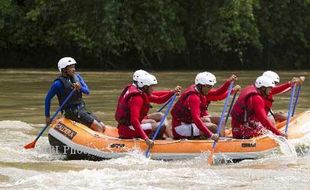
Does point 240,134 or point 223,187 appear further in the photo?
point 240,134

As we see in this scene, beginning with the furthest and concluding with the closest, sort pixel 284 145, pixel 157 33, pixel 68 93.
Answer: pixel 157 33 → pixel 68 93 → pixel 284 145

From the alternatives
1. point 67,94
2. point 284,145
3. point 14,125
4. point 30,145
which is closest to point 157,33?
point 14,125

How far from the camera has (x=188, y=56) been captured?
3497 cm

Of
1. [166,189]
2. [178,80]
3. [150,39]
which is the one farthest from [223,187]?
[150,39]

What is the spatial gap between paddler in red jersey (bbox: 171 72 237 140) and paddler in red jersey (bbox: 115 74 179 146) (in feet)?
1.13

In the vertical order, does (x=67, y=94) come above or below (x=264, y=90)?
below

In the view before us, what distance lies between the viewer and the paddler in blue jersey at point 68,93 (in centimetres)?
980

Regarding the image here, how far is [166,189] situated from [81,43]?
79.7 ft

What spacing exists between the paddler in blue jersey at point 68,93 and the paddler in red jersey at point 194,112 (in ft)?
3.95

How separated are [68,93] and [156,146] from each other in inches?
64.9

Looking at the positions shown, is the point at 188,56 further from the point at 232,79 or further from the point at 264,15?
the point at 232,79

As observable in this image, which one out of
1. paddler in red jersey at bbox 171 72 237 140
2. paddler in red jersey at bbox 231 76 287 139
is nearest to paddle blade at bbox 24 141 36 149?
paddler in red jersey at bbox 171 72 237 140

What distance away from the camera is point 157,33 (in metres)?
31.1

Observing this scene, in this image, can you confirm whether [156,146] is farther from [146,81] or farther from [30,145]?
[30,145]
